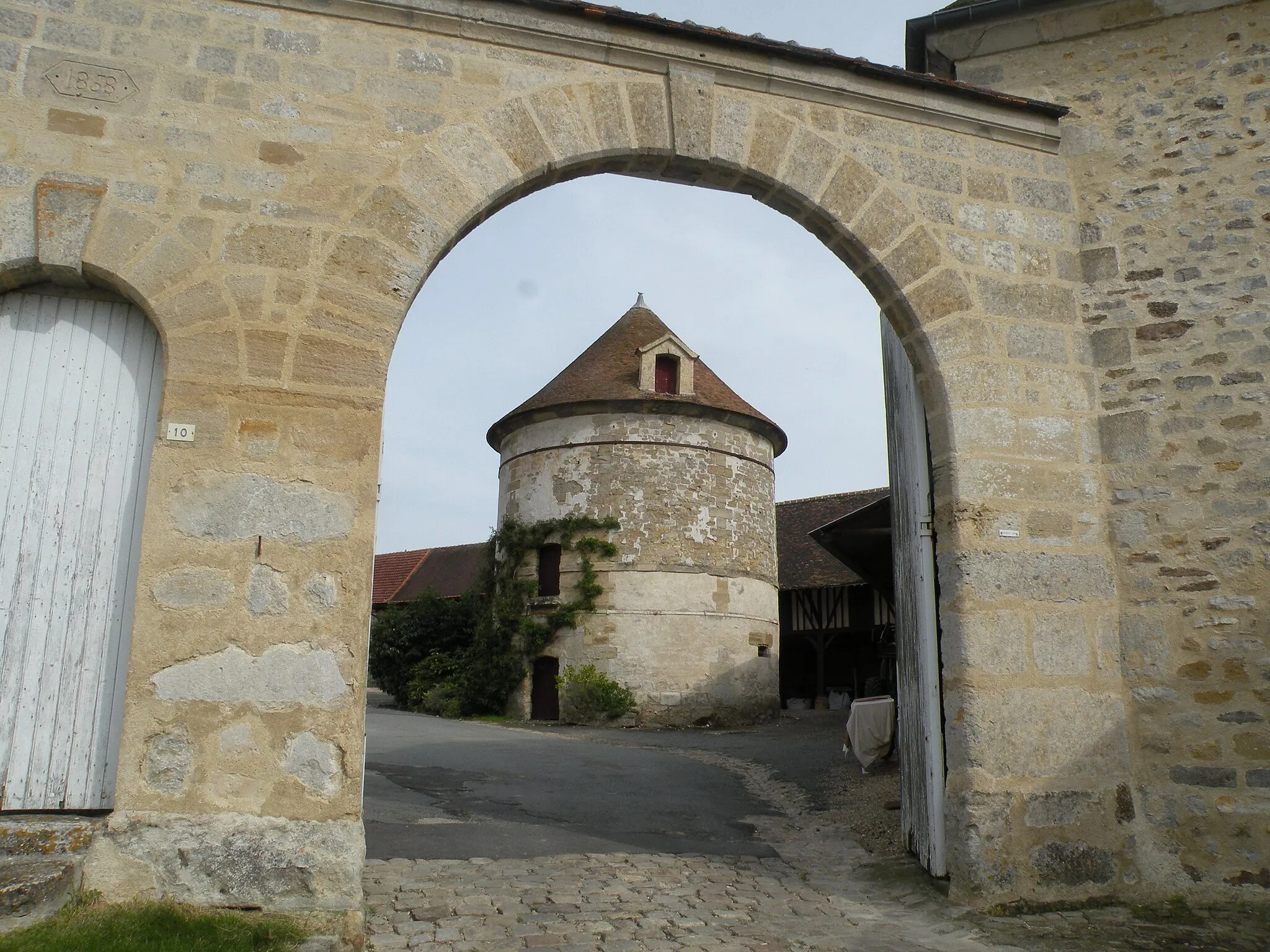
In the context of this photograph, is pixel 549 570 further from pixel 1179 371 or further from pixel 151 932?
pixel 151 932

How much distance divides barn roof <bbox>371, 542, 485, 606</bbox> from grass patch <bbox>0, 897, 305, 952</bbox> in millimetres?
24423

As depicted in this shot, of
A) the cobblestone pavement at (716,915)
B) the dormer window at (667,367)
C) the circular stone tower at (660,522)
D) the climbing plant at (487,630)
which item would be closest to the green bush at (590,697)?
the circular stone tower at (660,522)

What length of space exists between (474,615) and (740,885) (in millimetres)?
15707

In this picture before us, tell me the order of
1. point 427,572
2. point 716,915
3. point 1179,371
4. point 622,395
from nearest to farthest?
1. point 716,915
2. point 1179,371
3. point 622,395
4. point 427,572

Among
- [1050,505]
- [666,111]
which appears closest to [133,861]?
[666,111]

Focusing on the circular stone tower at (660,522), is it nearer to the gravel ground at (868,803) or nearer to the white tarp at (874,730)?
the gravel ground at (868,803)

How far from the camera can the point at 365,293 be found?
3838 millimetres

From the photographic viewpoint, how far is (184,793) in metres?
3.29

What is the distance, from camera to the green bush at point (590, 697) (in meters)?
15.9

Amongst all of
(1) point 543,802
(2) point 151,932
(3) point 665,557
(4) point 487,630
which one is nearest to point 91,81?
(2) point 151,932

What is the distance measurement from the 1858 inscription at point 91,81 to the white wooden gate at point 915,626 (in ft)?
12.3

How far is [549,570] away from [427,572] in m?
14.5

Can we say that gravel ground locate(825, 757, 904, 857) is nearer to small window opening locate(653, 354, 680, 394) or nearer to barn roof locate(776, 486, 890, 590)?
small window opening locate(653, 354, 680, 394)

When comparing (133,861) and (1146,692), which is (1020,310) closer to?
(1146,692)
